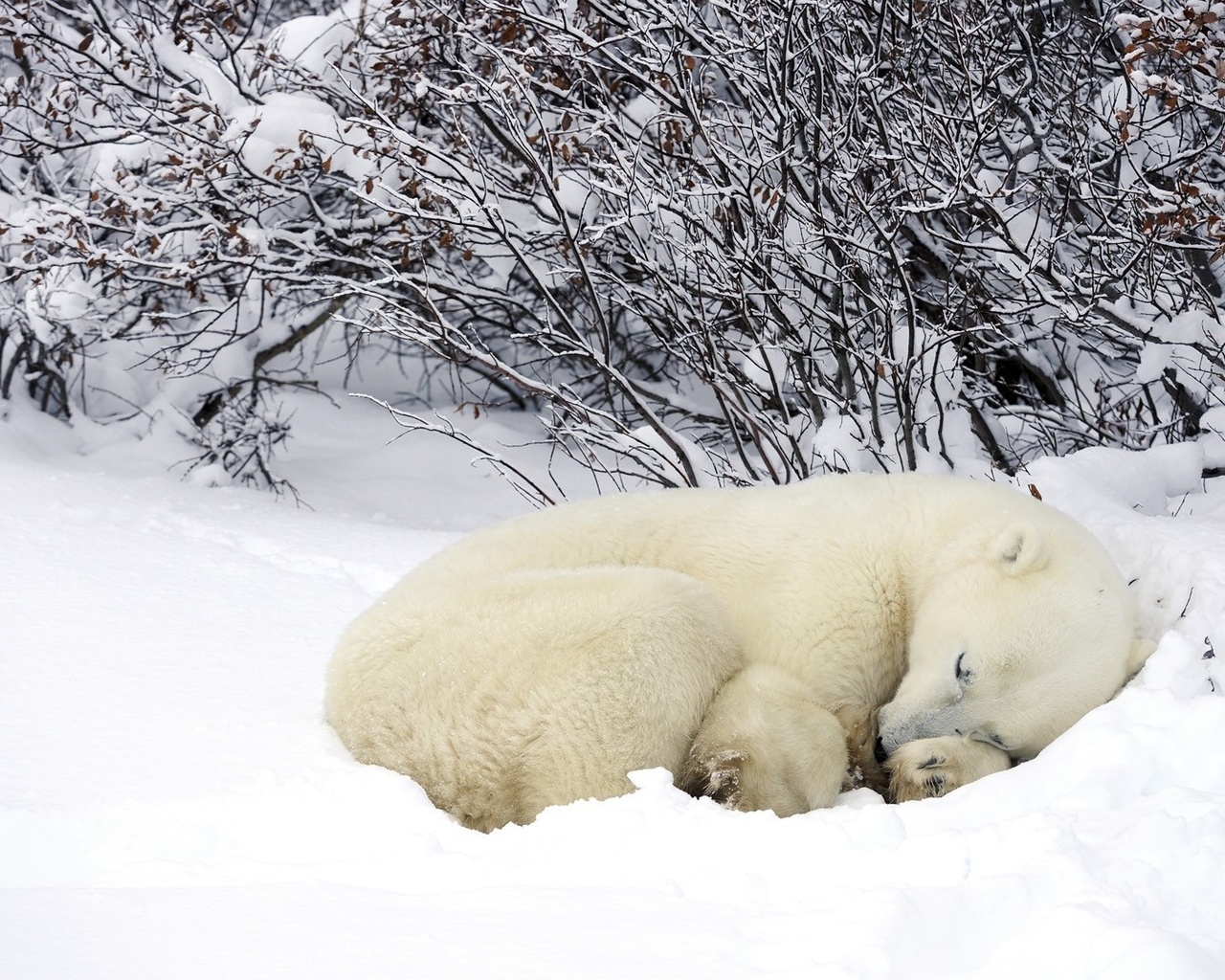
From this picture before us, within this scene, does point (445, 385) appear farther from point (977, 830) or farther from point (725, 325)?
point (977, 830)

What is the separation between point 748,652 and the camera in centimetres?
282

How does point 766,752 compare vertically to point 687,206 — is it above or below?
below

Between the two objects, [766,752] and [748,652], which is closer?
[766,752]

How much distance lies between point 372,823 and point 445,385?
7425 millimetres

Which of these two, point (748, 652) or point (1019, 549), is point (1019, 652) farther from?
point (748, 652)

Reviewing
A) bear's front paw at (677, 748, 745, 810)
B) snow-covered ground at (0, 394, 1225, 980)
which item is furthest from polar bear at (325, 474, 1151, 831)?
snow-covered ground at (0, 394, 1225, 980)

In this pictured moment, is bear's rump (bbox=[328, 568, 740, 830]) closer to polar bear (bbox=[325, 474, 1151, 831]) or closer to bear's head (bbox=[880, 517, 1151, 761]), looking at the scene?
polar bear (bbox=[325, 474, 1151, 831])

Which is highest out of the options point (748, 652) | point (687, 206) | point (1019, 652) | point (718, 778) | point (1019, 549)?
point (687, 206)

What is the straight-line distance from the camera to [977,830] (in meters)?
1.84

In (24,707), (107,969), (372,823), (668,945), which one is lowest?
(24,707)

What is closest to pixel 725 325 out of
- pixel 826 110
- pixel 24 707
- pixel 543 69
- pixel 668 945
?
pixel 826 110

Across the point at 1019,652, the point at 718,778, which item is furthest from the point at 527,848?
the point at 1019,652

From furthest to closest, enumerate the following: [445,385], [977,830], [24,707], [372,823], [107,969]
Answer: [445,385] → [24,707] → [372,823] → [977,830] → [107,969]

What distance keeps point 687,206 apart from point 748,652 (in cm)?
270
